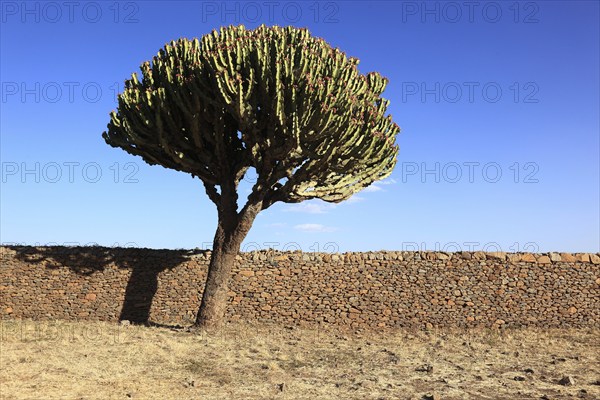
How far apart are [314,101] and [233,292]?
7.29 metres

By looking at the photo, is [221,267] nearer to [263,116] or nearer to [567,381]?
[263,116]

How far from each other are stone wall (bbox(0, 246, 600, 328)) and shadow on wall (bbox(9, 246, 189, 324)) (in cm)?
3

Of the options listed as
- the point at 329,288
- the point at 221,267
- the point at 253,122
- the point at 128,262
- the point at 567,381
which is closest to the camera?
the point at 567,381

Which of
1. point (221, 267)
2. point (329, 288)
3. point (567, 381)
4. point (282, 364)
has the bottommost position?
point (282, 364)

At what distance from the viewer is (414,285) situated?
17219mm

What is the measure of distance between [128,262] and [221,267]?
3.89 m

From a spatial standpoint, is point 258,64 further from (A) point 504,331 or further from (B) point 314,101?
(A) point 504,331

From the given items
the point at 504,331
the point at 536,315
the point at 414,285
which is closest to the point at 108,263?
Result: the point at 414,285

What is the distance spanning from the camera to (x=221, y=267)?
15.8 meters

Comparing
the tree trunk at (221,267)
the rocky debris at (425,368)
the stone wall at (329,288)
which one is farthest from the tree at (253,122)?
the rocky debris at (425,368)

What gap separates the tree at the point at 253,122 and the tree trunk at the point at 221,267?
0.03m

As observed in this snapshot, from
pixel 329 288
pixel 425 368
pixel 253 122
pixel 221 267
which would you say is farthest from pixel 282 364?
pixel 253 122

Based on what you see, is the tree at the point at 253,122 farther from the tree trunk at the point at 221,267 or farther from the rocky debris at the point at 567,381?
the rocky debris at the point at 567,381

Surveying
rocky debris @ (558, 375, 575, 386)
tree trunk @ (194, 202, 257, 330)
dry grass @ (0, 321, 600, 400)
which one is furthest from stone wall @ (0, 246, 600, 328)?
rocky debris @ (558, 375, 575, 386)
